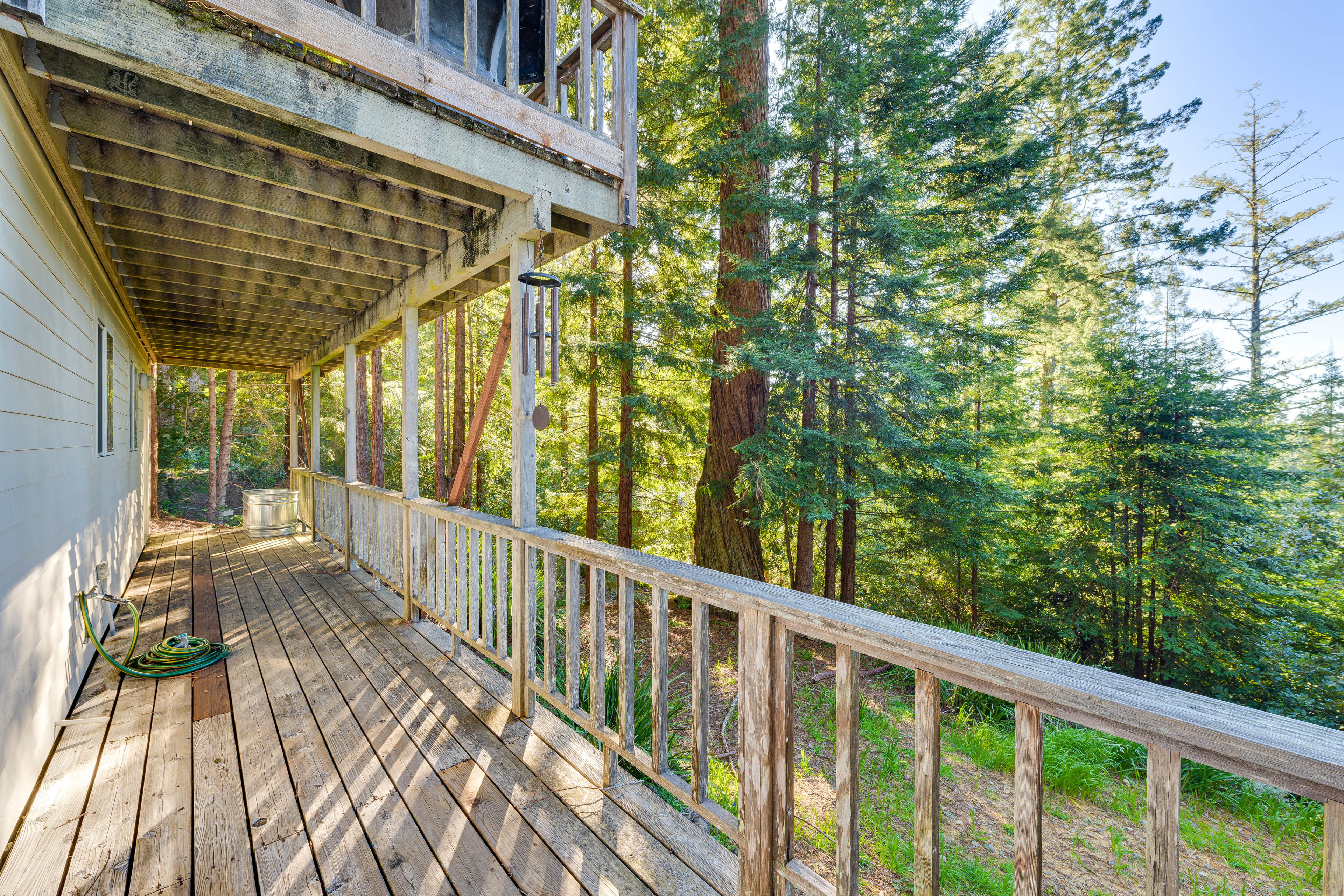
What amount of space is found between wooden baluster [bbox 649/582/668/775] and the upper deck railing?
6.99ft

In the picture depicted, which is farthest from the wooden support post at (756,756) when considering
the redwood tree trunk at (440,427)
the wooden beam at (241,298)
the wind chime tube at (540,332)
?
the redwood tree trunk at (440,427)

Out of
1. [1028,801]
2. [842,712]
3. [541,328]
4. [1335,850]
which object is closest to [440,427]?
[541,328]

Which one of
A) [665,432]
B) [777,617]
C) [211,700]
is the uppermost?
[665,432]

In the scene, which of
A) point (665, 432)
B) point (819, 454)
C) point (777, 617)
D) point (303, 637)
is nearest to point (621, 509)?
point (665, 432)

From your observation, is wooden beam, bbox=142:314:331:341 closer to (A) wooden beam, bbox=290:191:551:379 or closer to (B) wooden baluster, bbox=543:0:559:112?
(A) wooden beam, bbox=290:191:551:379

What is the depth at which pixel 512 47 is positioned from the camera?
261 centimetres

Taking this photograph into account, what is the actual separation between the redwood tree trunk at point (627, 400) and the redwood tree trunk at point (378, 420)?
416 centimetres

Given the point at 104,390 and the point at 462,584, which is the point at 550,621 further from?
the point at 104,390

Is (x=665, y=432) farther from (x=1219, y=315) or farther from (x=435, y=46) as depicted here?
(x=1219, y=315)

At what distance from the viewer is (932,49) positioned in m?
5.90

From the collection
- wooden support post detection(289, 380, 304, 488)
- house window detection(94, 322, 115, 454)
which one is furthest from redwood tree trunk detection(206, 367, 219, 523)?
house window detection(94, 322, 115, 454)

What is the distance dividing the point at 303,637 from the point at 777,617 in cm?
377

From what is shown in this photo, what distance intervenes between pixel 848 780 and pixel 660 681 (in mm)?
764

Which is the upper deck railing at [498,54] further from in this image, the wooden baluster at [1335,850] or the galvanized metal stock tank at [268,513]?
the galvanized metal stock tank at [268,513]
